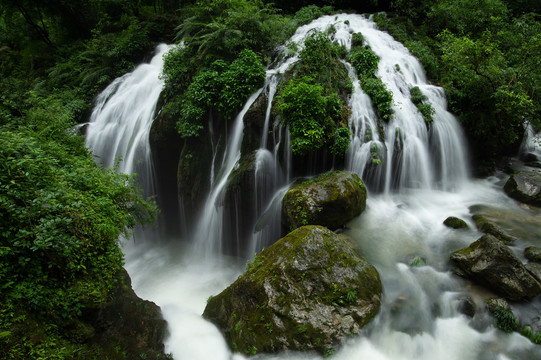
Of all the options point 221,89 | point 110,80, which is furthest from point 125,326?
point 110,80

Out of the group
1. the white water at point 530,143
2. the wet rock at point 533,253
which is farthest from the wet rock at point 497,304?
the white water at point 530,143

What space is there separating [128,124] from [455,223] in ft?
38.0

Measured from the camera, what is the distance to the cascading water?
4.44 metres

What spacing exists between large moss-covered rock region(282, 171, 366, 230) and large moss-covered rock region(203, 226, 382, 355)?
0.98 m

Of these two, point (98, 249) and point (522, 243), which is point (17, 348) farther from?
point (522, 243)

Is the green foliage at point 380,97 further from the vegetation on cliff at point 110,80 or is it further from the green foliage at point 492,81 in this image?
the green foliage at point 492,81

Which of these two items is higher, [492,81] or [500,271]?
[492,81]

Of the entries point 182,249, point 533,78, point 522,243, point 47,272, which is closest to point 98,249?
point 47,272

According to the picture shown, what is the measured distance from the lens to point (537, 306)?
4.60 metres

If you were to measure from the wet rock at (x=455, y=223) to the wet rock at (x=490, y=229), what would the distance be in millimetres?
319

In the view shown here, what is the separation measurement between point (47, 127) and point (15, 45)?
1914 centimetres

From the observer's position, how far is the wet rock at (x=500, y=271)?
15.2ft

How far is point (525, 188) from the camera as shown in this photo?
310 inches

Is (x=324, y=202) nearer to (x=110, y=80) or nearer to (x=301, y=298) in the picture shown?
(x=301, y=298)
